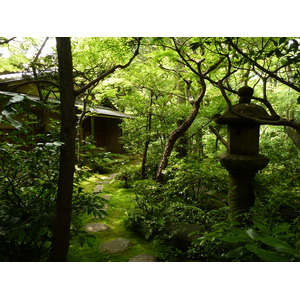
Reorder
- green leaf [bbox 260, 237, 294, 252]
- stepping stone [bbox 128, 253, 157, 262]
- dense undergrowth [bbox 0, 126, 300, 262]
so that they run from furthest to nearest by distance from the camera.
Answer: stepping stone [bbox 128, 253, 157, 262] → dense undergrowth [bbox 0, 126, 300, 262] → green leaf [bbox 260, 237, 294, 252]

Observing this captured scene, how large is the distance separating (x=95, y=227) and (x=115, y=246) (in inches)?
37.6

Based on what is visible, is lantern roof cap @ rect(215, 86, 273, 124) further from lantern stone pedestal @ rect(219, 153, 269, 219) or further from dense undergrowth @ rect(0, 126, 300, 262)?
dense undergrowth @ rect(0, 126, 300, 262)

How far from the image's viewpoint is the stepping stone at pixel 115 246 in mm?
3449

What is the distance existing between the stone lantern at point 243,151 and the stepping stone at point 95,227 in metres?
2.64

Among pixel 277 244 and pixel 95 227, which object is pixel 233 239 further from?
pixel 95 227

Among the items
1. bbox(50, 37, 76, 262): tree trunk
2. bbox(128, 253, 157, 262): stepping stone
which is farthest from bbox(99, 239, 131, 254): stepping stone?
bbox(50, 37, 76, 262): tree trunk

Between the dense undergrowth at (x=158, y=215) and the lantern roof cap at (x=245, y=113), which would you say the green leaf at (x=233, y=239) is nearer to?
the dense undergrowth at (x=158, y=215)

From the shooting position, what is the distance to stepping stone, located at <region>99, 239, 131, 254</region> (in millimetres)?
3449

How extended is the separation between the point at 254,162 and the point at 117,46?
274 cm

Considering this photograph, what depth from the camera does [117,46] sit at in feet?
11.1

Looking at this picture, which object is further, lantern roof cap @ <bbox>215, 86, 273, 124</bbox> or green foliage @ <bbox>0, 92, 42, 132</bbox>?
lantern roof cap @ <bbox>215, 86, 273, 124</bbox>

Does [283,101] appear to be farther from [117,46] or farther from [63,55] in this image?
[63,55]

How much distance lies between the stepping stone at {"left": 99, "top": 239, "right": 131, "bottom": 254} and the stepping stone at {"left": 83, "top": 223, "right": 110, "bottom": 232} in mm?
627

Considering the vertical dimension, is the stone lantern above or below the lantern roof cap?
below
